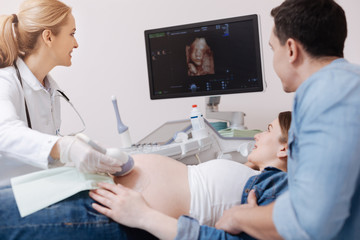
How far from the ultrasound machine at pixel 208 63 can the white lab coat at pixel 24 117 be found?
1.63 feet

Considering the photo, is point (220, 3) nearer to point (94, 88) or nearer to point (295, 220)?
point (94, 88)

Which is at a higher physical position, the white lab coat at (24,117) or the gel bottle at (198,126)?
the white lab coat at (24,117)

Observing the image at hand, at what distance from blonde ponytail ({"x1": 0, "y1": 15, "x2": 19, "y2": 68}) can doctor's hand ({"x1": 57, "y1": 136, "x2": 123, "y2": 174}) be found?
2.05 feet

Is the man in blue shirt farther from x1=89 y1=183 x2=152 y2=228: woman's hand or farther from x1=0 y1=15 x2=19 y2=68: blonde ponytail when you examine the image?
x1=0 y1=15 x2=19 y2=68: blonde ponytail

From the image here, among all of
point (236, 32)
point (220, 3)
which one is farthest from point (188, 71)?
point (220, 3)

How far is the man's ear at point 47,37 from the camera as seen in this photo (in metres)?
1.61

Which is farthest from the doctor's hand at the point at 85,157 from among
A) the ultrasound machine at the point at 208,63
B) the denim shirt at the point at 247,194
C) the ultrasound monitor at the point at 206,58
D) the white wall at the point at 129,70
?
the white wall at the point at 129,70

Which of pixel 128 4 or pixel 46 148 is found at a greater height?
pixel 128 4

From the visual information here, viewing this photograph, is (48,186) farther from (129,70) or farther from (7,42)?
(129,70)

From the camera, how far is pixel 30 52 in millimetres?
1642

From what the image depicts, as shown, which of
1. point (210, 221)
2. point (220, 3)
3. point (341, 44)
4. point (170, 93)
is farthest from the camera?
point (220, 3)

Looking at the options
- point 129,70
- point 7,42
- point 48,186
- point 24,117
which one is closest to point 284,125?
point 48,186

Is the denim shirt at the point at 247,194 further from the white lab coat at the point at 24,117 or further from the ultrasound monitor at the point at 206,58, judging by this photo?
the ultrasound monitor at the point at 206,58

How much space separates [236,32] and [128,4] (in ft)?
3.50
